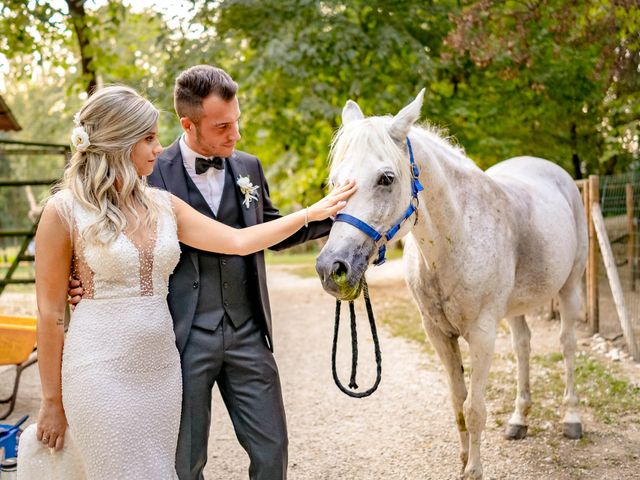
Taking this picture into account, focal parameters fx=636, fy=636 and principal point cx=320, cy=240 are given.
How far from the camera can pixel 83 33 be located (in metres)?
8.46

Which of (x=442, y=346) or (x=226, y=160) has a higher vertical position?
(x=226, y=160)

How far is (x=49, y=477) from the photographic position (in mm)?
2035

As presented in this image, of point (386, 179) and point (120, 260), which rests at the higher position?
point (386, 179)

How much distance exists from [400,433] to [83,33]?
265 inches

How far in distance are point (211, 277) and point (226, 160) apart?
497 mm

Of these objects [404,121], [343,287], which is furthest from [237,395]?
[404,121]

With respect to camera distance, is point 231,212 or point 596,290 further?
point 596,290

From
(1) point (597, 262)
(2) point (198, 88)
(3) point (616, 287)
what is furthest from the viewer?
(1) point (597, 262)

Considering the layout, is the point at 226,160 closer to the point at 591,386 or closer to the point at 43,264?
the point at 43,264

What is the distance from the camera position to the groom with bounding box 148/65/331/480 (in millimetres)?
2365

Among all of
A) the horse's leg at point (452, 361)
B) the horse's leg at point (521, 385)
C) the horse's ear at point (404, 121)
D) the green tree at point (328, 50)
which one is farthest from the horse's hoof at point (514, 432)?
the green tree at point (328, 50)

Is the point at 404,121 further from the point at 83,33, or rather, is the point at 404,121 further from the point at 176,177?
the point at 83,33

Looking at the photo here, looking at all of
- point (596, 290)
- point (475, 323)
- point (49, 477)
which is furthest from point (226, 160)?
point (596, 290)

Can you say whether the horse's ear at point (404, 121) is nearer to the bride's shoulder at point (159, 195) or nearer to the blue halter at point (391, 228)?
the blue halter at point (391, 228)
